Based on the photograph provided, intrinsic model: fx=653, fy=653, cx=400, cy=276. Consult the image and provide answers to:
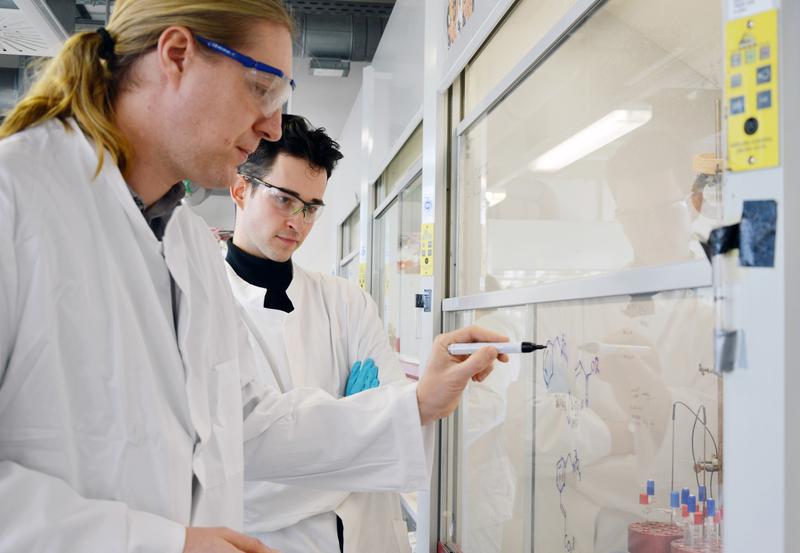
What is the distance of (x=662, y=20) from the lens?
1116 mm

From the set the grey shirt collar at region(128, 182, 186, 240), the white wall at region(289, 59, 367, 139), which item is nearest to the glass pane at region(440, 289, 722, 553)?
the grey shirt collar at region(128, 182, 186, 240)

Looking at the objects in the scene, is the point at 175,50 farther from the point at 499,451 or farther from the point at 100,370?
the point at 499,451

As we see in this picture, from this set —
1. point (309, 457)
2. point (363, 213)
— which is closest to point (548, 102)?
point (309, 457)

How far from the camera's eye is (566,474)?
1.44 metres

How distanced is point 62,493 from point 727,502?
0.79 meters

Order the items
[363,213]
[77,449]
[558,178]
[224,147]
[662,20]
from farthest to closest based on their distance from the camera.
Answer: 1. [363,213]
2. [558,178]
3. [662,20]
4. [224,147]
5. [77,449]

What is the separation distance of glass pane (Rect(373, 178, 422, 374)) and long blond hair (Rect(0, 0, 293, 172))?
1.92 m

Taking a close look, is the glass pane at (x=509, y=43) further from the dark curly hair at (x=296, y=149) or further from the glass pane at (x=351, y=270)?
the glass pane at (x=351, y=270)

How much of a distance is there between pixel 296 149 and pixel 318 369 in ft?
1.91

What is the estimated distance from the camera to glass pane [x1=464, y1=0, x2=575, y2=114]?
4.85 feet

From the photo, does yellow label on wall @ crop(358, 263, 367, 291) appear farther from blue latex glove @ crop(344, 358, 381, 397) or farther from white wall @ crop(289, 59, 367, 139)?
blue latex glove @ crop(344, 358, 381, 397)

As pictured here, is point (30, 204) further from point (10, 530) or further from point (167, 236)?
point (10, 530)

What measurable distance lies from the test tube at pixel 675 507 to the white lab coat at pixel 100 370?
0.73 meters

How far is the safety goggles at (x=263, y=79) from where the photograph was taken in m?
0.96
